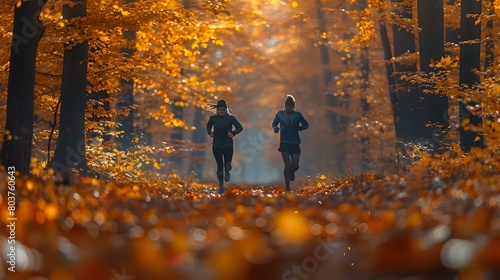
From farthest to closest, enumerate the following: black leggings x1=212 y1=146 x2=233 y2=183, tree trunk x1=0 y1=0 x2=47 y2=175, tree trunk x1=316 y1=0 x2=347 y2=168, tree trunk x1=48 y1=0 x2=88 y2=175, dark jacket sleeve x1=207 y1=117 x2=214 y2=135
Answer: tree trunk x1=316 y1=0 x2=347 y2=168 < black leggings x1=212 y1=146 x2=233 y2=183 < dark jacket sleeve x1=207 y1=117 x2=214 y2=135 < tree trunk x1=48 y1=0 x2=88 y2=175 < tree trunk x1=0 y1=0 x2=47 y2=175

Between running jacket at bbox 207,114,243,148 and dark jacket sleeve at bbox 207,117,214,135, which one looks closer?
dark jacket sleeve at bbox 207,117,214,135

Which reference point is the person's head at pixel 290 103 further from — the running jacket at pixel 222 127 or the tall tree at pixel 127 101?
the tall tree at pixel 127 101

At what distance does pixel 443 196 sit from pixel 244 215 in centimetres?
189

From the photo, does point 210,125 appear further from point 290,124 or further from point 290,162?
point 290,162

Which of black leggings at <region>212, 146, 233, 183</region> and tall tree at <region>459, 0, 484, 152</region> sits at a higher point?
tall tree at <region>459, 0, 484, 152</region>

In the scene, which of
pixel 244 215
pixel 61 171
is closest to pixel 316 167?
pixel 61 171

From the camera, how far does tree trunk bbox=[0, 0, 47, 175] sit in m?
10.7

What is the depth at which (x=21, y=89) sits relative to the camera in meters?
10.9

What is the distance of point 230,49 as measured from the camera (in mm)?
41688

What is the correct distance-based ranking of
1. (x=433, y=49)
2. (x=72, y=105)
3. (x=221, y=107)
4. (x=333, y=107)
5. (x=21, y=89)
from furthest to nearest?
1. (x=333, y=107)
2. (x=221, y=107)
3. (x=433, y=49)
4. (x=72, y=105)
5. (x=21, y=89)

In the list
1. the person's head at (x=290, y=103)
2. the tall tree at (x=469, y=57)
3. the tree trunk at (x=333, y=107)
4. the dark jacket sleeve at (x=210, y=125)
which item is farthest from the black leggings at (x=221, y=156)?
the tree trunk at (x=333, y=107)

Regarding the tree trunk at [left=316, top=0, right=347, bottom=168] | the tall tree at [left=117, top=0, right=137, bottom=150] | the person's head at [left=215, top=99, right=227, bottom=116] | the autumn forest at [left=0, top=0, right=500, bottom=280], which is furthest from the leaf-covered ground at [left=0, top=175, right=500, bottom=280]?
the tree trunk at [left=316, top=0, right=347, bottom=168]

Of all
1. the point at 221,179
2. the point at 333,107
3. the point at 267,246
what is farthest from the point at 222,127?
the point at 333,107

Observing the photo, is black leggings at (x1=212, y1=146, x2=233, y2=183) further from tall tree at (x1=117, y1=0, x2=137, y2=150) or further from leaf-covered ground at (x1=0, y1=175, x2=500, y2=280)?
leaf-covered ground at (x1=0, y1=175, x2=500, y2=280)
